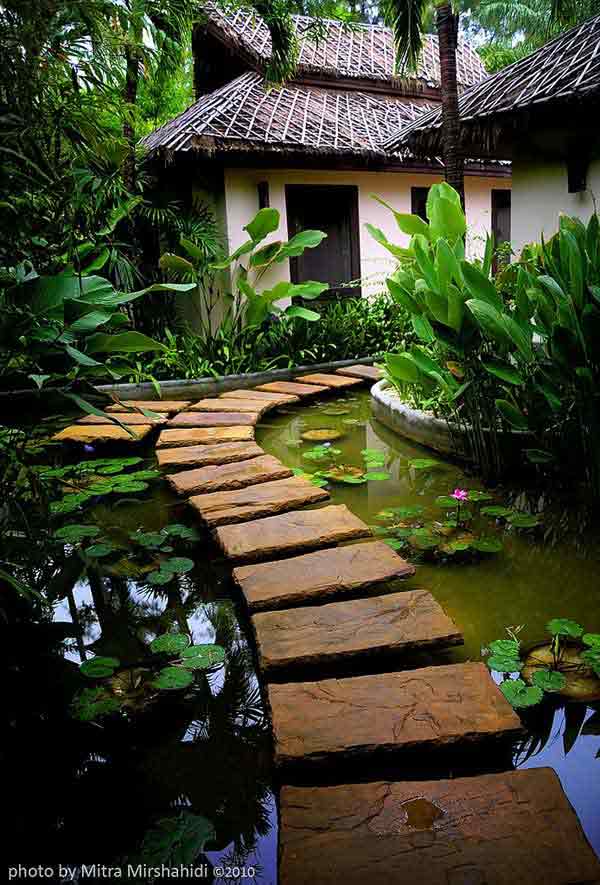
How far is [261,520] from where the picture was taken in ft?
11.4

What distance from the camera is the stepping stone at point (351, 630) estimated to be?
2248 mm

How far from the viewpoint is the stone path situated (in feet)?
4.80

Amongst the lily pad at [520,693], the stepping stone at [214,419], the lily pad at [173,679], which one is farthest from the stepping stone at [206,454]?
the lily pad at [520,693]

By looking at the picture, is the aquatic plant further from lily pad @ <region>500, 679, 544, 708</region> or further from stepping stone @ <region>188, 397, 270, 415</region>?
stepping stone @ <region>188, 397, 270, 415</region>

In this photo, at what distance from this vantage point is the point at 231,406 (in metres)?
6.34

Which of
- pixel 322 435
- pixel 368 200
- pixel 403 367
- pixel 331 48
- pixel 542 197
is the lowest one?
pixel 322 435

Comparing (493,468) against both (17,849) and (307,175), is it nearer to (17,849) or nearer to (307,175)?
(17,849)

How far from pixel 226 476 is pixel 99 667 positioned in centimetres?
194

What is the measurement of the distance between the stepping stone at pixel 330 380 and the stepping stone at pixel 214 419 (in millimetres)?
1683

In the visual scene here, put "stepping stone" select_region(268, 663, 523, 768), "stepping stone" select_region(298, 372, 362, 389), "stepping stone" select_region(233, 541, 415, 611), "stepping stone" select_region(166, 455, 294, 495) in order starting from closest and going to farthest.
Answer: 1. "stepping stone" select_region(268, 663, 523, 768)
2. "stepping stone" select_region(233, 541, 415, 611)
3. "stepping stone" select_region(166, 455, 294, 495)
4. "stepping stone" select_region(298, 372, 362, 389)

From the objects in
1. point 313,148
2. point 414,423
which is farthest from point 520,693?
point 313,148

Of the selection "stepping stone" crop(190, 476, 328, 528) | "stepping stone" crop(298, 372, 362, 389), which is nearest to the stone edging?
"stepping stone" crop(298, 372, 362, 389)

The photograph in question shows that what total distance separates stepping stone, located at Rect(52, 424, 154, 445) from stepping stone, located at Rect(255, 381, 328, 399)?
1.90 metres

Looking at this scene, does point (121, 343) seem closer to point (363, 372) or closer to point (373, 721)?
point (373, 721)
